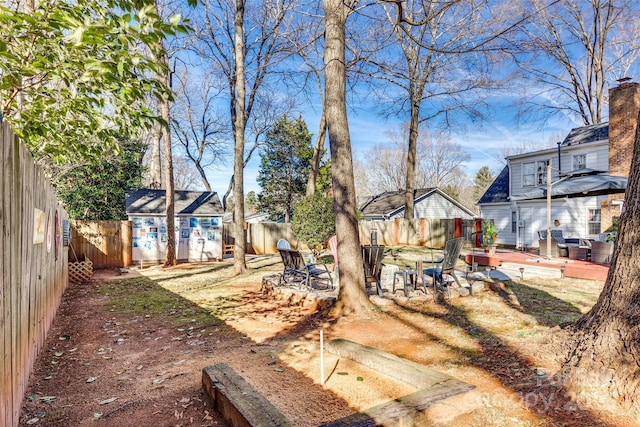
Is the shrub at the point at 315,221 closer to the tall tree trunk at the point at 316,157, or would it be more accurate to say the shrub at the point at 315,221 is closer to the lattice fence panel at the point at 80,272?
the tall tree trunk at the point at 316,157

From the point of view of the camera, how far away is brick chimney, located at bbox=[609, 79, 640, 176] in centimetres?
1476

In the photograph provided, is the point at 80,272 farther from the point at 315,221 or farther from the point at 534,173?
the point at 534,173

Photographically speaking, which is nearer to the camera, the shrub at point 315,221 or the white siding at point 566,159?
the shrub at point 315,221

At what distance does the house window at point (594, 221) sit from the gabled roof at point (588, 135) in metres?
3.16

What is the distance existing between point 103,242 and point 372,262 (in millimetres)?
11702

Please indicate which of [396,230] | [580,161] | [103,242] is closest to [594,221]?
[580,161]

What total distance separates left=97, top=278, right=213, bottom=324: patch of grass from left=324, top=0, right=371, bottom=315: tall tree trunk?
2.45 m

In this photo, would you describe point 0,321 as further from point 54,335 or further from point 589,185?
point 589,185

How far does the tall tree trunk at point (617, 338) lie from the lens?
112 inches

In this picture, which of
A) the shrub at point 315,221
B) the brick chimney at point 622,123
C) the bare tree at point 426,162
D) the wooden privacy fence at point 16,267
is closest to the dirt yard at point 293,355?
the wooden privacy fence at point 16,267

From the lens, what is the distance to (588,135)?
676 inches

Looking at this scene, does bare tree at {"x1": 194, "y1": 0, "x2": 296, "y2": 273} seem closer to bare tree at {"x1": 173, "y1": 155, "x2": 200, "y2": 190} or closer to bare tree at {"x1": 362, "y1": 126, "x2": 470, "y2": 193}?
bare tree at {"x1": 173, "y1": 155, "x2": 200, "y2": 190}

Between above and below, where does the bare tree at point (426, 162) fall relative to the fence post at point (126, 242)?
above

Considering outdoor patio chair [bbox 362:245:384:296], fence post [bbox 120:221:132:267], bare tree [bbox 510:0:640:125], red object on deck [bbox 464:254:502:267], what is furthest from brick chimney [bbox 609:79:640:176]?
fence post [bbox 120:221:132:267]
